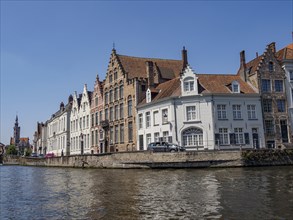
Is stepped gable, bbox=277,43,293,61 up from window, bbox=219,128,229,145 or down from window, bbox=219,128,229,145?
up

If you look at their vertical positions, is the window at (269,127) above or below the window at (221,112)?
below

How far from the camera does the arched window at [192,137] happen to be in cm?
3466

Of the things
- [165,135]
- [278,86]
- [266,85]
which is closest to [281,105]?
[278,86]

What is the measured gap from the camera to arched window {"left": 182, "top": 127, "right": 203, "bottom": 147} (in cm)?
3466

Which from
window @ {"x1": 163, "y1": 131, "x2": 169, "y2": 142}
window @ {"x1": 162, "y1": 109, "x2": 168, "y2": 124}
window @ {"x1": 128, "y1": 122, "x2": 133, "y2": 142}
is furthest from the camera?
window @ {"x1": 128, "y1": 122, "x2": 133, "y2": 142}

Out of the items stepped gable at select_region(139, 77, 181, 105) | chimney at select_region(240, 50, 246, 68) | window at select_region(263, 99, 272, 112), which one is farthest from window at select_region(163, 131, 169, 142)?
chimney at select_region(240, 50, 246, 68)

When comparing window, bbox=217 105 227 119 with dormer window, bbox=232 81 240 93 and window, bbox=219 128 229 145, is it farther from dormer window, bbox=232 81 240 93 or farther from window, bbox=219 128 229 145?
dormer window, bbox=232 81 240 93

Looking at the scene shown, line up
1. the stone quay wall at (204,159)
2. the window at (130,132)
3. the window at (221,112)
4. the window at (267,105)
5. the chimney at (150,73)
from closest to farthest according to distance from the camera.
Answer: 1. the stone quay wall at (204,159)
2. the window at (221,112)
3. the window at (267,105)
4. the window at (130,132)
5. the chimney at (150,73)

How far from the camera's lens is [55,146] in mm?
73312

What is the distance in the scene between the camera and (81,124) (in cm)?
5888

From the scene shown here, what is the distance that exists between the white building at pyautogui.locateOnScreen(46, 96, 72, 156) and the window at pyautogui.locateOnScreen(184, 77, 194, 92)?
118 ft

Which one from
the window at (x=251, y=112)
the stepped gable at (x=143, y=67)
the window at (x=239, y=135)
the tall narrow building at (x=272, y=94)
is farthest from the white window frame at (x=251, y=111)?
the stepped gable at (x=143, y=67)

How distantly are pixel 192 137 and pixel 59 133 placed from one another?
1689 inches

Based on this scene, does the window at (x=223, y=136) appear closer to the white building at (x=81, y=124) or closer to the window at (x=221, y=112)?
the window at (x=221, y=112)
